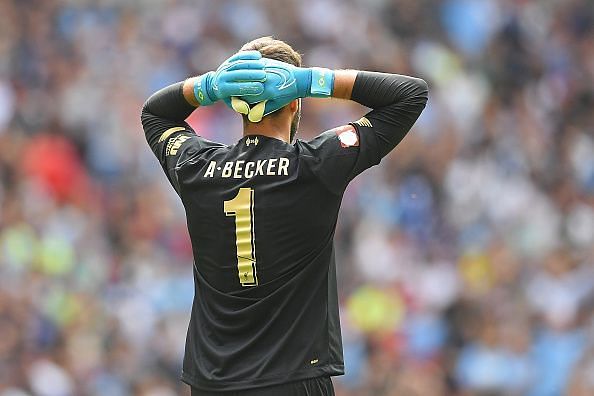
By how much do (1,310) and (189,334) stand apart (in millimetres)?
5096

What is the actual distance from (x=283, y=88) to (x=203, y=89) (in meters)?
0.37

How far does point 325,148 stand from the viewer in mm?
3627

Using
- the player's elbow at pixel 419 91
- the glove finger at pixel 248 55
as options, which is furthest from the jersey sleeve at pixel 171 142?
→ the player's elbow at pixel 419 91

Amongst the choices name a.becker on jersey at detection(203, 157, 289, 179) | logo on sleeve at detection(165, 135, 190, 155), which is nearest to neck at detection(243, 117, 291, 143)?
name a.becker on jersey at detection(203, 157, 289, 179)

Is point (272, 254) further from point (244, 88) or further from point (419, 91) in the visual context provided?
point (419, 91)

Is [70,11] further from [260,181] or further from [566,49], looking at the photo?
[260,181]

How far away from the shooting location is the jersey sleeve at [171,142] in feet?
12.7

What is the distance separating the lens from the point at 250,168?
3676 mm

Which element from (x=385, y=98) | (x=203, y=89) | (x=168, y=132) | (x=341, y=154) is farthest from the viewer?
(x=168, y=132)

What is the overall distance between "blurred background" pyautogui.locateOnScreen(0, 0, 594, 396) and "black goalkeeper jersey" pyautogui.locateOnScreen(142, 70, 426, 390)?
14.6 feet

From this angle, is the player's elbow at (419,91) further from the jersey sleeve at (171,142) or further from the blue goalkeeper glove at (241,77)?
the jersey sleeve at (171,142)

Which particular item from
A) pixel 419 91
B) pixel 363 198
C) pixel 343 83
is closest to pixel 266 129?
pixel 343 83

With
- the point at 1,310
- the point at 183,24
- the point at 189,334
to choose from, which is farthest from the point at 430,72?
the point at 189,334

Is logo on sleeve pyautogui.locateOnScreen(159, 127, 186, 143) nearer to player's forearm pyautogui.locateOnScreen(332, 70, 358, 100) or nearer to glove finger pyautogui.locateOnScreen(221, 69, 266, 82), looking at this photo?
glove finger pyautogui.locateOnScreen(221, 69, 266, 82)
